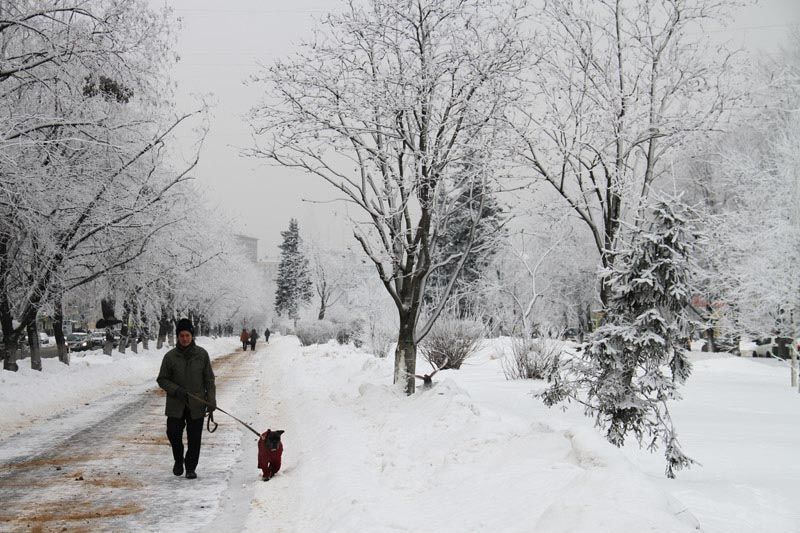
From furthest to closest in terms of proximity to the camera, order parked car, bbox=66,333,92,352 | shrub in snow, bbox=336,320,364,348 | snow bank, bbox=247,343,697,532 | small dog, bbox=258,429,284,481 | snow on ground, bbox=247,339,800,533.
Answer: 1. shrub in snow, bbox=336,320,364,348
2. parked car, bbox=66,333,92,352
3. small dog, bbox=258,429,284,481
4. snow on ground, bbox=247,339,800,533
5. snow bank, bbox=247,343,697,532

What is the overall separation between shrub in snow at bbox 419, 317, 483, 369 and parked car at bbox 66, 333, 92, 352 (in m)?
30.8

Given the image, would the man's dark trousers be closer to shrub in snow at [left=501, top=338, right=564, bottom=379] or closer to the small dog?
the small dog

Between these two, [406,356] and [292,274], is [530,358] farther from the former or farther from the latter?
[292,274]

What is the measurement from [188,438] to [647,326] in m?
5.46

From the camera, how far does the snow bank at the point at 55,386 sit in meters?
13.5

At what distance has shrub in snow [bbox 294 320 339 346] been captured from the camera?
2132 inches

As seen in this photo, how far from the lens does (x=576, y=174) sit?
39.1ft

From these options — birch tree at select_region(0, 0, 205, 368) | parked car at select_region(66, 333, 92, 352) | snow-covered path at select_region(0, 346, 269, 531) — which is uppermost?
birch tree at select_region(0, 0, 205, 368)

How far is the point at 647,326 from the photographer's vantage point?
7.27 meters

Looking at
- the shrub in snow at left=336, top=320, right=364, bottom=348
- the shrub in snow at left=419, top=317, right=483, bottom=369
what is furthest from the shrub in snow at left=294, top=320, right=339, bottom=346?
the shrub in snow at left=419, top=317, right=483, bottom=369

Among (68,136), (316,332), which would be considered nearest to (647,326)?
(68,136)

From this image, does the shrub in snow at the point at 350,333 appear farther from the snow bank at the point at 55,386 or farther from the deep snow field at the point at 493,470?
the deep snow field at the point at 493,470

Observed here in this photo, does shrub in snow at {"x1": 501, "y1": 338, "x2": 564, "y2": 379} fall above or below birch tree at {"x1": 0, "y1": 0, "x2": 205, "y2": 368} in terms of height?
below

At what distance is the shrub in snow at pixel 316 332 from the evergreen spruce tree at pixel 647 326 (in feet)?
154
